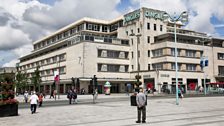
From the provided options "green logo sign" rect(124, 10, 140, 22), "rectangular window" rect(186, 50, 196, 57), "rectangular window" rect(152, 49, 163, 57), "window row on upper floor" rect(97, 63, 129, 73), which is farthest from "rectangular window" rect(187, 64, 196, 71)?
"green logo sign" rect(124, 10, 140, 22)

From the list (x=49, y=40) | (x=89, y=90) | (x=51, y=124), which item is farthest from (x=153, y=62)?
(x=51, y=124)

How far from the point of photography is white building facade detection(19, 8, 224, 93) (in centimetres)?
6656

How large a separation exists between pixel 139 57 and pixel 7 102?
5633 cm

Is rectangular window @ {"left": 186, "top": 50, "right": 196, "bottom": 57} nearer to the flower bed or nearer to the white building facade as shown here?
the white building facade

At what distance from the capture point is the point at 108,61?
7019cm

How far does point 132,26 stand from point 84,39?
15554 millimetres

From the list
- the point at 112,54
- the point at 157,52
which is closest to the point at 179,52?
the point at 157,52

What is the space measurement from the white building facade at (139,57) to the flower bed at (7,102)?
140ft

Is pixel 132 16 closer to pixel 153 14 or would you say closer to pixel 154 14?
pixel 153 14

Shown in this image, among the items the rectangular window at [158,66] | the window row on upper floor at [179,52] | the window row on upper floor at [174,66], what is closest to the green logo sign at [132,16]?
the window row on upper floor at [179,52]

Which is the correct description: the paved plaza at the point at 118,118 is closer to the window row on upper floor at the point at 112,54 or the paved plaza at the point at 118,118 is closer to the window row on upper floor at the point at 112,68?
the window row on upper floor at the point at 112,68

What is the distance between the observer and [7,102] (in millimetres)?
19578

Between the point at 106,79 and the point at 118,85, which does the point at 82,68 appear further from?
the point at 118,85

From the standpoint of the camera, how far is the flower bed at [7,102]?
19.3 m
